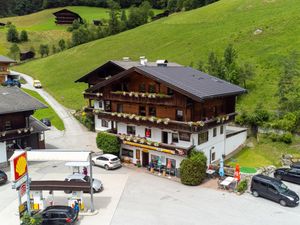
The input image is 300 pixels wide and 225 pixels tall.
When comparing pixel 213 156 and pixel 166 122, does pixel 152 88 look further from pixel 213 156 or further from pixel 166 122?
pixel 213 156

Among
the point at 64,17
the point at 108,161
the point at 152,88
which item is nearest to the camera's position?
the point at 108,161

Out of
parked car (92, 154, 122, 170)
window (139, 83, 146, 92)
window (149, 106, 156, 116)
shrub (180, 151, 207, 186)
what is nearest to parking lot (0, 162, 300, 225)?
shrub (180, 151, 207, 186)

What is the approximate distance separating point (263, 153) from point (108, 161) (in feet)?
62.3

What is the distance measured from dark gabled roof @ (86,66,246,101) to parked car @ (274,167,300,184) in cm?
954

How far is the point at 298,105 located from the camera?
46.2 metres

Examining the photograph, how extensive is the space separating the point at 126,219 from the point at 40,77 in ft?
241

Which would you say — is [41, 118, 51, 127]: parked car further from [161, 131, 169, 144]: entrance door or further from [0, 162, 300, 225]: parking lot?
[161, 131, 169, 144]: entrance door

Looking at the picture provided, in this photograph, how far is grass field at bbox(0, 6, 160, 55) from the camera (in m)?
125

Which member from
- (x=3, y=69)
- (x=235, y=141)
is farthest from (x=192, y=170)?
(x=3, y=69)

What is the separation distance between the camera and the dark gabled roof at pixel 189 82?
32219 mm

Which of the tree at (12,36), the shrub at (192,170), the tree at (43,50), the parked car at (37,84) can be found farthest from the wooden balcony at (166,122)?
the tree at (12,36)

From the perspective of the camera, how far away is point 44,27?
146250mm

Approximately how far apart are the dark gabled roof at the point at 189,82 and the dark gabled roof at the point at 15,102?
805 cm

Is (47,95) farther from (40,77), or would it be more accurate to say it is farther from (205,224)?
(205,224)
